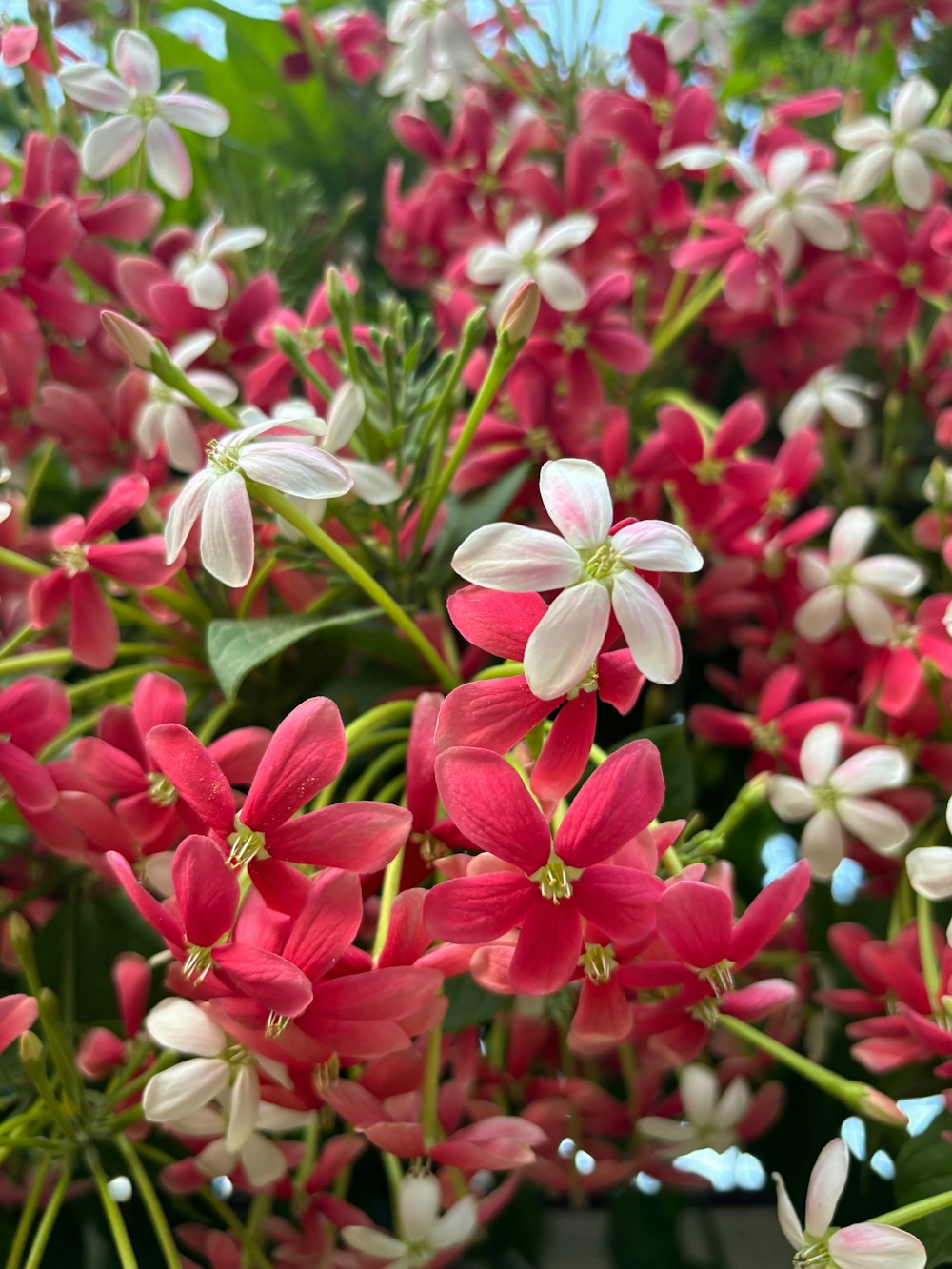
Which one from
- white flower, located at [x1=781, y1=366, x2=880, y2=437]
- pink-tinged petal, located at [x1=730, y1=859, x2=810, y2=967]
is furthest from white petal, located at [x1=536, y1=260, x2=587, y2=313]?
pink-tinged petal, located at [x1=730, y1=859, x2=810, y2=967]

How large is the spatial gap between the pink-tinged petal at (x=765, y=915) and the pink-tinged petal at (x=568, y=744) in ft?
0.19

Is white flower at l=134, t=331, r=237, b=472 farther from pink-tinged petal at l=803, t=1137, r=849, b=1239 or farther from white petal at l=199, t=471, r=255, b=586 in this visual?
pink-tinged petal at l=803, t=1137, r=849, b=1239

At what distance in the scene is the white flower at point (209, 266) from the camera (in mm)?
407

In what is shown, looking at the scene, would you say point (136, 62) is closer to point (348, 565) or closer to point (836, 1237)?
point (348, 565)

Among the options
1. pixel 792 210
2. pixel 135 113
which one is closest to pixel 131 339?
pixel 135 113

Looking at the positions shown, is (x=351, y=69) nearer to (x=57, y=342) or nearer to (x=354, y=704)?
(x=57, y=342)

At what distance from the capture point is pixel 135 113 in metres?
0.42

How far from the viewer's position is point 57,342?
0.45 metres

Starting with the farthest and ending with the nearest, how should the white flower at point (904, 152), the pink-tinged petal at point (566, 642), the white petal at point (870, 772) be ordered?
the white flower at point (904, 152), the white petal at point (870, 772), the pink-tinged petal at point (566, 642)

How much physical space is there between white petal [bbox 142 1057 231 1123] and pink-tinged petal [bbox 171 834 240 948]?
5cm

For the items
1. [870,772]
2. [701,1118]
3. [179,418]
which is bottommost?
[701,1118]

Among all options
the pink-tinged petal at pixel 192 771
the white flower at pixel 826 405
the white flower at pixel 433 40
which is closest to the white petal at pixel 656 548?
the pink-tinged petal at pixel 192 771

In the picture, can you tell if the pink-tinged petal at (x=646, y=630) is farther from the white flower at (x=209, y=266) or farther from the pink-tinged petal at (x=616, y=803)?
the white flower at (x=209, y=266)

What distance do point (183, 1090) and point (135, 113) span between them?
13.5 inches
